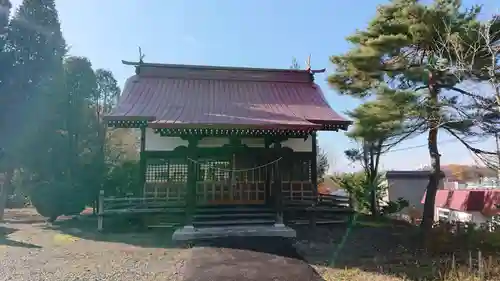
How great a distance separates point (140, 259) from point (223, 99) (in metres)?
6.65

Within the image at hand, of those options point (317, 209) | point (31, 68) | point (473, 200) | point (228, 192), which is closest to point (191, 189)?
point (228, 192)

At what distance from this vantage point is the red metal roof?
968 centimetres

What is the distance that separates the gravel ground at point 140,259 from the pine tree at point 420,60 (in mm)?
4486

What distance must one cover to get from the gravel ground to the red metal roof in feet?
10.0

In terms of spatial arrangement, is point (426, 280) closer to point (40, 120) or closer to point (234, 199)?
point (234, 199)

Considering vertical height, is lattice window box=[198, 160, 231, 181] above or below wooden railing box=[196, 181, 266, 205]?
above

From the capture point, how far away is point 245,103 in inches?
465

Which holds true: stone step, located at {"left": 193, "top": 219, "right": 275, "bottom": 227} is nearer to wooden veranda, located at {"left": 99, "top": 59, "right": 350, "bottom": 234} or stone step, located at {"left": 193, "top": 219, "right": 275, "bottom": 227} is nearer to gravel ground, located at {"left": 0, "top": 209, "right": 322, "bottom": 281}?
wooden veranda, located at {"left": 99, "top": 59, "right": 350, "bottom": 234}

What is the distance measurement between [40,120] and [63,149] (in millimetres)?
1304

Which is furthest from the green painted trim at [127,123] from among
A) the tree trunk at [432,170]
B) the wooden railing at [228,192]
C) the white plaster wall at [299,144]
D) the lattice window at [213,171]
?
the tree trunk at [432,170]

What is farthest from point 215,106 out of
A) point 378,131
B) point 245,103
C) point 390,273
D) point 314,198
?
point 390,273

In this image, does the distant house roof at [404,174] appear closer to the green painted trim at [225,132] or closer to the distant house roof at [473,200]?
the distant house roof at [473,200]

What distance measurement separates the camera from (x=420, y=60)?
9109 millimetres

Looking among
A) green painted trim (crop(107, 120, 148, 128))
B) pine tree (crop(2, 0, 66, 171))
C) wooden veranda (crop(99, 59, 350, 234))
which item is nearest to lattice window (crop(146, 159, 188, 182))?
wooden veranda (crop(99, 59, 350, 234))
